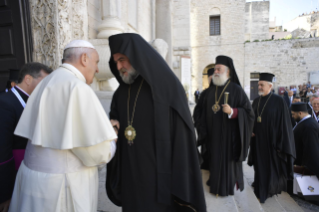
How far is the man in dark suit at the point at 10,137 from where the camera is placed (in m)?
1.76

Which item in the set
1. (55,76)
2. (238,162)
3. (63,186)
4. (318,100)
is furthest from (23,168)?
(318,100)

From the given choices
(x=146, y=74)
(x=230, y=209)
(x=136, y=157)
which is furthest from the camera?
(x=230, y=209)

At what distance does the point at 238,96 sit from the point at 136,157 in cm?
209

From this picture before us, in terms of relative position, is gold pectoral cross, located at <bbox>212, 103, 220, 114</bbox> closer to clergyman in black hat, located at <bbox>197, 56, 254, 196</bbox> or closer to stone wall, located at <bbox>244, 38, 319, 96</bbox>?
clergyman in black hat, located at <bbox>197, 56, 254, 196</bbox>

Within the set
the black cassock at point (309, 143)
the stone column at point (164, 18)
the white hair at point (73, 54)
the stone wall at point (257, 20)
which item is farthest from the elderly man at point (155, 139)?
the stone wall at point (257, 20)

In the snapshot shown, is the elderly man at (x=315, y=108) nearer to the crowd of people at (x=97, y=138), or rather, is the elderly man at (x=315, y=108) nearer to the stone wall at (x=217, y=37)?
the crowd of people at (x=97, y=138)

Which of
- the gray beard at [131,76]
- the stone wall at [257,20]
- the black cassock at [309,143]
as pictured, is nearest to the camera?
the gray beard at [131,76]

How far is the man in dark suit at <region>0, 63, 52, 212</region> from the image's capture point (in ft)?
5.78

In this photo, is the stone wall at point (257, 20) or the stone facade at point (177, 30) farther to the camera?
the stone wall at point (257, 20)

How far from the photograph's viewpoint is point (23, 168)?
1.48 meters

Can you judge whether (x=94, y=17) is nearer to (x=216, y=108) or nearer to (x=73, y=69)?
(x=216, y=108)

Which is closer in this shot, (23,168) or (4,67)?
(23,168)

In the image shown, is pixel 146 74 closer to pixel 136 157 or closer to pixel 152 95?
pixel 152 95

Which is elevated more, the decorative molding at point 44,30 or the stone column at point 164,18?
the stone column at point 164,18
